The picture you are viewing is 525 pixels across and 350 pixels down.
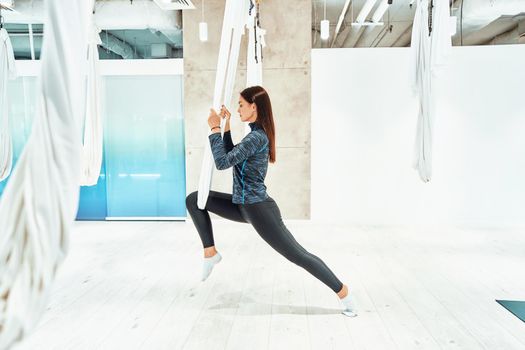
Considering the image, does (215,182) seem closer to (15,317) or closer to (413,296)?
(413,296)

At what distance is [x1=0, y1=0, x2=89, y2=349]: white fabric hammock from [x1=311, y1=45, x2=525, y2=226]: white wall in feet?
13.8

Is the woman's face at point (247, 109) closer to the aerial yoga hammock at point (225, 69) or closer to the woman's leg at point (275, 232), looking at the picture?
the aerial yoga hammock at point (225, 69)

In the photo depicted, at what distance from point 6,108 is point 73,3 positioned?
12.4 ft

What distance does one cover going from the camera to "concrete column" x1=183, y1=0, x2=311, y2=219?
4922 mm

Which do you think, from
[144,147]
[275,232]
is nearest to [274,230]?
[275,232]

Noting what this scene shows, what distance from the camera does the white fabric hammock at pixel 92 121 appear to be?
359cm

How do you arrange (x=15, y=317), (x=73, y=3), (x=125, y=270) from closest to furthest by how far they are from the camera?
(x=15, y=317) < (x=73, y=3) < (x=125, y=270)

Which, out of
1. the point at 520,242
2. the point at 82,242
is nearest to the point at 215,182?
the point at 82,242

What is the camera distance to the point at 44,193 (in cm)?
88

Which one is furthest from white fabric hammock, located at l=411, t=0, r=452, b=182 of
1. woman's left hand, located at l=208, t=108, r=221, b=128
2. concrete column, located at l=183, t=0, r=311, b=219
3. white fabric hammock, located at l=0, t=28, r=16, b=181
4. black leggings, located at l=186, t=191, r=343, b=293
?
white fabric hammock, located at l=0, t=28, r=16, b=181

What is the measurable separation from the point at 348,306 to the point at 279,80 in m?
3.12

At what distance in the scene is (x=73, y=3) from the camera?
3.12 ft

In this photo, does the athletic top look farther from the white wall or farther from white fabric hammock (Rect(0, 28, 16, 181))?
white fabric hammock (Rect(0, 28, 16, 181))

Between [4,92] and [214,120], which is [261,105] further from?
[4,92]
